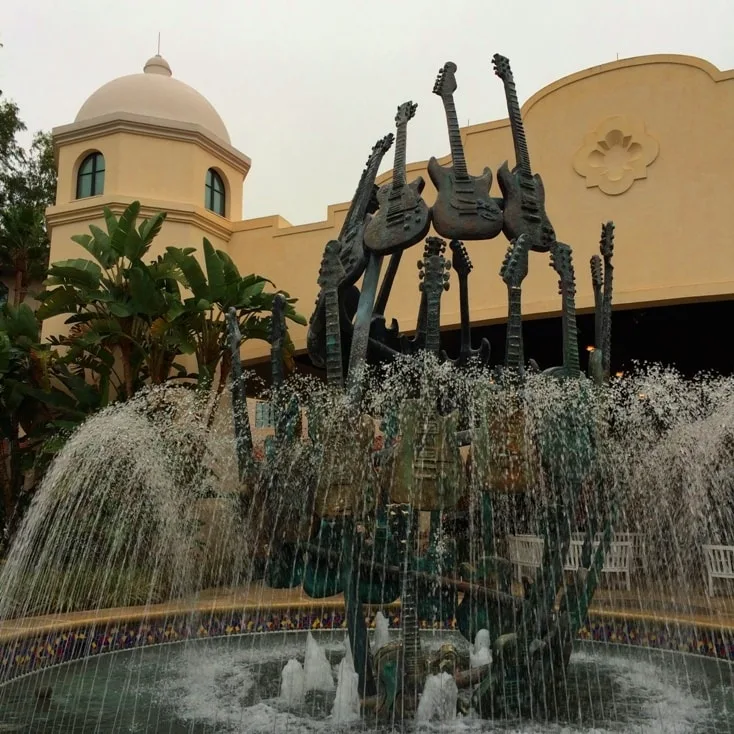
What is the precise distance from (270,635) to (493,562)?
12.6ft

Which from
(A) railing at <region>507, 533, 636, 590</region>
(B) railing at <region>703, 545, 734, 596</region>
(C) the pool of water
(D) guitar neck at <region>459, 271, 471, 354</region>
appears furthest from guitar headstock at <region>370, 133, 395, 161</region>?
(B) railing at <region>703, 545, 734, 596</region>

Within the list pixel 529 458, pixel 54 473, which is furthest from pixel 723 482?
pixel 54 473

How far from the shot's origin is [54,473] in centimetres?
1005

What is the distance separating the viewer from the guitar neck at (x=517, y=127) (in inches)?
228

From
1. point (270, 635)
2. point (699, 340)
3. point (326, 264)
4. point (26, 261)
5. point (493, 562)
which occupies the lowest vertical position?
point (270, 635)

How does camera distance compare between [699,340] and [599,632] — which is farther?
[699,340]

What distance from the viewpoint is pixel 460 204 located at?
5.43m

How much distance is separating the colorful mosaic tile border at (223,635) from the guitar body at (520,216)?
316cm

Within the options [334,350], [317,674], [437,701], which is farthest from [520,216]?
[317,674]

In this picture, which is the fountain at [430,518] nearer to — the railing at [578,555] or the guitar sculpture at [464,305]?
the guitar sculpture at [464,305]

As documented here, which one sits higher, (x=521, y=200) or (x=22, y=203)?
(x=22, y=203)

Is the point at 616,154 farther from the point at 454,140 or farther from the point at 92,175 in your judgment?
the point at 92,175

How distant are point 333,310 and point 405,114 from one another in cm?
164

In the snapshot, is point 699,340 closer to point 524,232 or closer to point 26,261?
point 524,232
